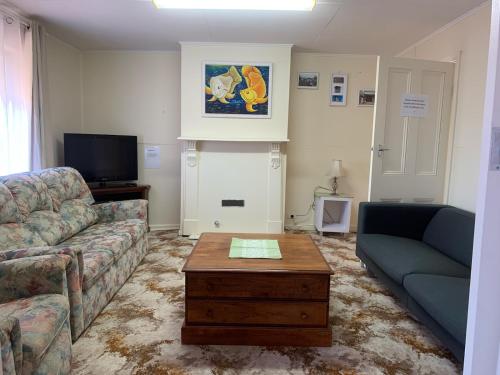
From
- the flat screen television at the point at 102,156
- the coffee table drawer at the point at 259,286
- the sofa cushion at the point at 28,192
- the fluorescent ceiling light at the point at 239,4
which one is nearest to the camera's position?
the coffee table drawer at the point at 259,286

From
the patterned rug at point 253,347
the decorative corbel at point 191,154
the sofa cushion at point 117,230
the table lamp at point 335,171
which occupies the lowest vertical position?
the patterned rug at point 253,347

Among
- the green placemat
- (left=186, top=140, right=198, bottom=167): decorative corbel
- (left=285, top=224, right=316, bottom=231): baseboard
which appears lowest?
(left=285, top=224, right=316, bottom=231): baseboard

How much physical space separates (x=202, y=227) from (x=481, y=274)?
3574mm

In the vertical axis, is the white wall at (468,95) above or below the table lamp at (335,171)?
above

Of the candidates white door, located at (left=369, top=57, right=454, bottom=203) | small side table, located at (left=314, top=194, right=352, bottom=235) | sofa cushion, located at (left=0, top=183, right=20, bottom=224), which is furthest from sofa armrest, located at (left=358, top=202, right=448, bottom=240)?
sofa cushion, located at (left=0, top=183, right=20, bottom=224)

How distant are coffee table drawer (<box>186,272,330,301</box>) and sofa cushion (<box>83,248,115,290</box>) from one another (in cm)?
67

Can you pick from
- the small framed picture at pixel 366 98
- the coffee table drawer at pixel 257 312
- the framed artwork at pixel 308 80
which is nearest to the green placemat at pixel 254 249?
the coffee table drawer at pixel 257 312

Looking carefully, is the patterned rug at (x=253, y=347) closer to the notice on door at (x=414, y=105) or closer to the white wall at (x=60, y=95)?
the notice on door at (x=414, y=105)

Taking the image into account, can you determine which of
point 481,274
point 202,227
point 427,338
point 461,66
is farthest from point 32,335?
point 461,66

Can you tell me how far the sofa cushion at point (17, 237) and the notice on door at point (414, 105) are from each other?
127 inches

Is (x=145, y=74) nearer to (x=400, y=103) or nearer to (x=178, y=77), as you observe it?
(x=178, y=77)

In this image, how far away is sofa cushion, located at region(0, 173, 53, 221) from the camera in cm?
243

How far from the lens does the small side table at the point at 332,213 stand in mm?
4441

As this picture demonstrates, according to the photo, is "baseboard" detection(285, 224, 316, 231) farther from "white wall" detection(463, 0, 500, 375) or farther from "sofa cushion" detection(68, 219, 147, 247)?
"white wall" detection(463, 0, 500, 375)
